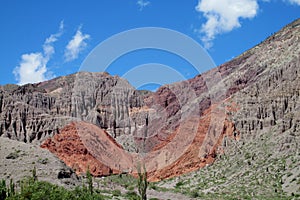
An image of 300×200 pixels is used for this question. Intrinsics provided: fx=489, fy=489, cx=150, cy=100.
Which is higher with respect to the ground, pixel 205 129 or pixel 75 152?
pixel 205 129

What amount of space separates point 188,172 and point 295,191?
102 ft

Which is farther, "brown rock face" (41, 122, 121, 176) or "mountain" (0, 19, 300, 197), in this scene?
"brown rock face" (41, 122, 121, 176)

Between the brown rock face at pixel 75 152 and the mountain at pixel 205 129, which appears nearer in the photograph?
the mountain at pixel 205 129

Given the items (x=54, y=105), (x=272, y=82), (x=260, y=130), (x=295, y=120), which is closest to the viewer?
(x=295, y=120)

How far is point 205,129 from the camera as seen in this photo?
95.9 meters

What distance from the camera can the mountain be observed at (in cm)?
7519

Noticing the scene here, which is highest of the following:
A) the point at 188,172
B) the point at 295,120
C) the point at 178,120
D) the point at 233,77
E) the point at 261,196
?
the point at 233,77

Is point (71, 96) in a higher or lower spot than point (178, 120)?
higher

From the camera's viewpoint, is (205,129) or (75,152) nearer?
(75,152)

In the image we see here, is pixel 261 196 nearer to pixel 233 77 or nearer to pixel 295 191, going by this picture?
pixel 295 191

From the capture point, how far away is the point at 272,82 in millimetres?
93062

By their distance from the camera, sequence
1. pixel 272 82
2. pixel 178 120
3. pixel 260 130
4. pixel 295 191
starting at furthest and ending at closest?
1. pixel 178 120
2. pixel 272 82
3. pixel 260 130
4. pixel 295 191

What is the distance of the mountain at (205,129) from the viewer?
75.2 metres

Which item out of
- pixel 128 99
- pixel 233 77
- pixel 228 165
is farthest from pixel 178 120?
pixel 128 99
